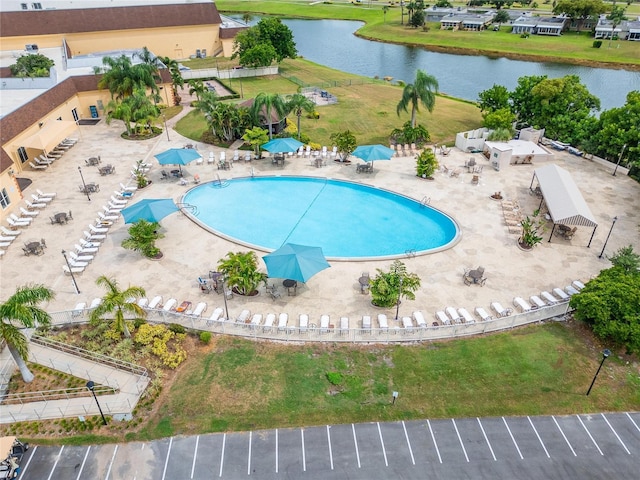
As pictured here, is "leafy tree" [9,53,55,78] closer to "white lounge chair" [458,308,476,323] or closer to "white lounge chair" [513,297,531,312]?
"white lounge chair" [458,308,476,323]

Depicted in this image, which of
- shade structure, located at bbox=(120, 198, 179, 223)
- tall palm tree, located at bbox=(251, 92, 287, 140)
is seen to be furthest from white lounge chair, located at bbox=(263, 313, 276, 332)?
tall palm tree, located at bbox=(251, 92, 287, 140)

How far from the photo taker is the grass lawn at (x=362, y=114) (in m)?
48.9

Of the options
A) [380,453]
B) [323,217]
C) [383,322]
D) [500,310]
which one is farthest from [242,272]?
[500,310]

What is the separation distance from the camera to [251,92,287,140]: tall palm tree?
139 ft

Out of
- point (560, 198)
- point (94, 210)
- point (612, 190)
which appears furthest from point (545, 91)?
point (94, 210)

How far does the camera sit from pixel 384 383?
68.3ft

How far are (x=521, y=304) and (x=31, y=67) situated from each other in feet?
201

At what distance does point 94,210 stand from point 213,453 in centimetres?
2347

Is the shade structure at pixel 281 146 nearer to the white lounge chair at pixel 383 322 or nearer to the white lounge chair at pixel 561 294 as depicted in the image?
the white lounge chair at pixel 383 322

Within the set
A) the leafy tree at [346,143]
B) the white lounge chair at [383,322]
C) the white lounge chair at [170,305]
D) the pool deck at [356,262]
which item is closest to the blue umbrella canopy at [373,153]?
the pool deck at [356,262]

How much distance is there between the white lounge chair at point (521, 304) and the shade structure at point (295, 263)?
425 inches

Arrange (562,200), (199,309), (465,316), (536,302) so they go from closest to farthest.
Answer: (465,316) → (199,309) → (536,302) → (562,200)

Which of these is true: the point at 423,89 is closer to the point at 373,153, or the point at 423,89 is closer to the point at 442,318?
the point at 373,153

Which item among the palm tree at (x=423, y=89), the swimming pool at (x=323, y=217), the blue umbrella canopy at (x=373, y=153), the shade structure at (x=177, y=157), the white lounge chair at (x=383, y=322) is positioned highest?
the palm tree at (x=423, y=89)
